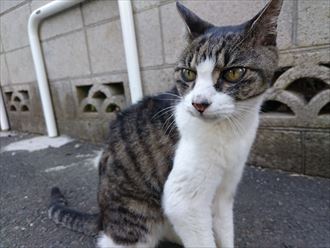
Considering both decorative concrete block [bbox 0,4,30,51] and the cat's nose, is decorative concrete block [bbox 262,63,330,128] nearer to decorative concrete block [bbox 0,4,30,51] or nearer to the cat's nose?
the cat's nose

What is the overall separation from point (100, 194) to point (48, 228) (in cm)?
58

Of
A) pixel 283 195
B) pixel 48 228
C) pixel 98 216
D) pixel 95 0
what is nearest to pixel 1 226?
pixel 48 228

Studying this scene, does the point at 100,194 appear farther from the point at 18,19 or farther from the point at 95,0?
the point at 18,19

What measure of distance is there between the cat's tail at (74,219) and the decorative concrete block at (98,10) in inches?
72.3

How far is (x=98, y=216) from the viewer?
5.10 ft

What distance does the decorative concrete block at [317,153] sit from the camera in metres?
1.85

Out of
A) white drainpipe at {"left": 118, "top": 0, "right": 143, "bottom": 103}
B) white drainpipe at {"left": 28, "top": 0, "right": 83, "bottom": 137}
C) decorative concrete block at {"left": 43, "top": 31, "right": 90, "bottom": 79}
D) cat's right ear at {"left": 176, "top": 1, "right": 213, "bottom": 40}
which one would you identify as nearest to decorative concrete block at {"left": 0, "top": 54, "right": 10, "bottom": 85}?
white drainpipe at {"left": 28, "top": 0, "right": 83, "bottom": 137}

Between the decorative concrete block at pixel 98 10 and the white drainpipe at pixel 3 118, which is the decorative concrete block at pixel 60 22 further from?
the white drainpipe at pixel 3 118

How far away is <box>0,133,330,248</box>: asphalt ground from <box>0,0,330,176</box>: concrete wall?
0.23 m

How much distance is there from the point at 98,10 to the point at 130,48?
24.5 inches

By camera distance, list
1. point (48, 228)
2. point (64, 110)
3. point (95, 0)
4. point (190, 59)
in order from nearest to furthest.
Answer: point (190, 59) → point (48, 228) → point (95, 0) → point (64, 110)

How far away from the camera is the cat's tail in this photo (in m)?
1.60

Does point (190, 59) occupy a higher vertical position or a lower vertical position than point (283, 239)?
higher

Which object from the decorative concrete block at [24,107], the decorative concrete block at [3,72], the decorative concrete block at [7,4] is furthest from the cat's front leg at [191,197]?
the decorative concrete block at [3,72]
